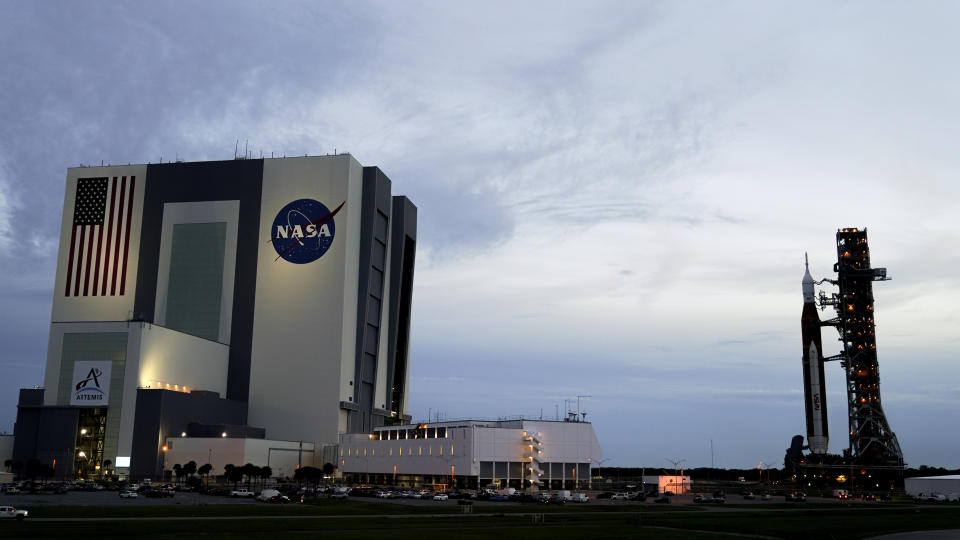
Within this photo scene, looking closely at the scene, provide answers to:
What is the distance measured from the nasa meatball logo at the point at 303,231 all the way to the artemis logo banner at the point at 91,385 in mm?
35974

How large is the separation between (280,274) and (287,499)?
7493cm

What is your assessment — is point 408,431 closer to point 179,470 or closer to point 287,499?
point 179,470

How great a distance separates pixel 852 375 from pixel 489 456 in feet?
195

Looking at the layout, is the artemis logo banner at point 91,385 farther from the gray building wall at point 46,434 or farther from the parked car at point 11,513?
the parked car at point 11,513

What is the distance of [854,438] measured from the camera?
13450 centimetres

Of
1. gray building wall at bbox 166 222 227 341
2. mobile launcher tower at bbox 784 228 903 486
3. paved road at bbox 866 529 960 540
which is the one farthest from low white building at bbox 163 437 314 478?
paved road at bbox 866 529 960 540

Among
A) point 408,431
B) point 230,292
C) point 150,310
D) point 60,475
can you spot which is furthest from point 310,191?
point 60,475

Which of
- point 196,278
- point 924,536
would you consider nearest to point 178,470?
point 196,278

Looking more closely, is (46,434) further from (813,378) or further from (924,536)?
(924,536)

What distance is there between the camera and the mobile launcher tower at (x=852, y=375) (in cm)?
13050

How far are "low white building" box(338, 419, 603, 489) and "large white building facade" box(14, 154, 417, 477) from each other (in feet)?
45.9

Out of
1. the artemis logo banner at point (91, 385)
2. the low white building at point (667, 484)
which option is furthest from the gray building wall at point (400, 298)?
the low white building at point (667, 484)

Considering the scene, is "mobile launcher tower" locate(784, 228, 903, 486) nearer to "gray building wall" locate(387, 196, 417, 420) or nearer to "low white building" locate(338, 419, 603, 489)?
"low white building" locate(338, 419, 603, 489)

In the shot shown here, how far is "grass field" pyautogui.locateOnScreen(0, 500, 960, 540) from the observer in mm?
49750
